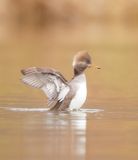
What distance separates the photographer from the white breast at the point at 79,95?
14820 millimetres

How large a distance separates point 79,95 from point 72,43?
1881 centimetres

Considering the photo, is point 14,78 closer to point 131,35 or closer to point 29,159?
point 29,159

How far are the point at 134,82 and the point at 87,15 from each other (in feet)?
114

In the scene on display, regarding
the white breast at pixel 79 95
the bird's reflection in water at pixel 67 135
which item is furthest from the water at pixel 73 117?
the white breast at pixel 79 95

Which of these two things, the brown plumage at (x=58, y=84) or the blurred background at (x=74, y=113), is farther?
the brown plumage at (x=58, y=84)

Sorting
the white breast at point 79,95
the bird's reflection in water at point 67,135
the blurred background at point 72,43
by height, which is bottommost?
the blurred background at point 72,43

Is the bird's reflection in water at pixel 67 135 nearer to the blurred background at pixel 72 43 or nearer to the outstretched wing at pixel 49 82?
the outstretched wing at pixel 49 82

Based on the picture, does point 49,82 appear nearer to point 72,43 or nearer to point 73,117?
point 73,117

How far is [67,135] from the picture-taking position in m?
12.6

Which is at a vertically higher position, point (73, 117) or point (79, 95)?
point (79, 95)

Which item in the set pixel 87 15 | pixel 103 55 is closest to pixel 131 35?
pixel 103 55

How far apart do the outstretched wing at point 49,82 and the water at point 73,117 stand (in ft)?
0.82

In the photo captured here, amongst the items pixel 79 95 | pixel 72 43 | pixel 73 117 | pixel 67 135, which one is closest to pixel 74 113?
pixel 79 95

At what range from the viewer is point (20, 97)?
55.2 feet
